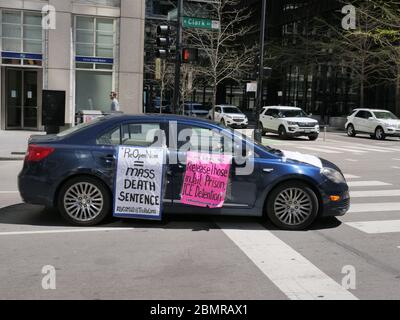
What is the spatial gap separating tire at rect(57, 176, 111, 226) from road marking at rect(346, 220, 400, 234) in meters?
3.52

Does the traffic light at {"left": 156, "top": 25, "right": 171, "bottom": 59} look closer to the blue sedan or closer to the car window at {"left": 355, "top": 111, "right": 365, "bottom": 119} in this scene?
the blue sedan

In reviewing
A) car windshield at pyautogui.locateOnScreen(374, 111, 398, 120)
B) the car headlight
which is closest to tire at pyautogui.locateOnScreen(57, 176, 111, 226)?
the car headlight

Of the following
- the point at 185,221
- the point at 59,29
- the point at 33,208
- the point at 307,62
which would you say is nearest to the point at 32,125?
the point at 59,29

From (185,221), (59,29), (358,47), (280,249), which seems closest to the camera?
(280,249)

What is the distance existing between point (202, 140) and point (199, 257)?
74.7 inches

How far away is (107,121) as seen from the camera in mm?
7074

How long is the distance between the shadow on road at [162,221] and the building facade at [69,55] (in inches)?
607

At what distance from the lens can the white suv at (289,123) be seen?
2567cm

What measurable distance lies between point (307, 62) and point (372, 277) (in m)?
39.8

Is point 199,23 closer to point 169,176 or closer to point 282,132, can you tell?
point 282,132

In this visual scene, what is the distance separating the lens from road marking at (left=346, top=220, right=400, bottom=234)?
23.5 feet

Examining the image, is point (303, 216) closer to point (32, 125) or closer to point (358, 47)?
point (32, 125)

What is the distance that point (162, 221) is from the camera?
24.0ft

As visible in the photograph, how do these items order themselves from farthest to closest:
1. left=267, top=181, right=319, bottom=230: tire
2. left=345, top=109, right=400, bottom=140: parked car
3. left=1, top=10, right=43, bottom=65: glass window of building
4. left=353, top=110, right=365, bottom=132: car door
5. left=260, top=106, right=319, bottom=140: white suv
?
left=353, top=110, right=365, bottom=132: car door
left=345, top=109, right=400, bottom=140: parked car
left=260, top=106, right=319, bottom=140: white suv
left=1, top=10, right=43, bottom=65: glass window of building
left=267, top=181, right=319, bottom=230: tire
